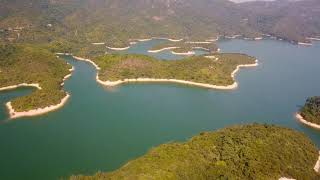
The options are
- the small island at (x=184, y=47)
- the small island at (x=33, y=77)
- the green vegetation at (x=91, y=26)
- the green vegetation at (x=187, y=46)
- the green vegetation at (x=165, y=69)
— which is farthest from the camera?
the green vegetation at (x=91, y=26)

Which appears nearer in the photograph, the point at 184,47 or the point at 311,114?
the point at 311,114

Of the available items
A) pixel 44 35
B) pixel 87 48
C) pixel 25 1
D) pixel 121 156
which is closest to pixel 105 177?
pixel 121 156

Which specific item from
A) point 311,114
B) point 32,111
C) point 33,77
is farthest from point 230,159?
point 33,77

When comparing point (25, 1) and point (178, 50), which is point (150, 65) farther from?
point (25, 1)

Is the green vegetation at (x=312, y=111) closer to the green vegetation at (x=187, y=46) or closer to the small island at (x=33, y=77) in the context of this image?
the small island at (x=33, y=77)

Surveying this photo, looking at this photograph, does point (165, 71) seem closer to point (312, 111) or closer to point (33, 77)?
point (33, 77)

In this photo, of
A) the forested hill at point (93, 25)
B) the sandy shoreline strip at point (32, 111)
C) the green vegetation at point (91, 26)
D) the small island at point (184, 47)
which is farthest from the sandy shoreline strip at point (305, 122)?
the forested hill at point (93, 25)

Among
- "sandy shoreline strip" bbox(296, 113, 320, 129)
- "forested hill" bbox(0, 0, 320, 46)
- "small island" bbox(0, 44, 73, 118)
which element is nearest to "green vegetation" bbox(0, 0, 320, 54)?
"forested hill" bbox(0, 0, 320, 46)

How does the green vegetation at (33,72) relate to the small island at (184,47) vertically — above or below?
above
